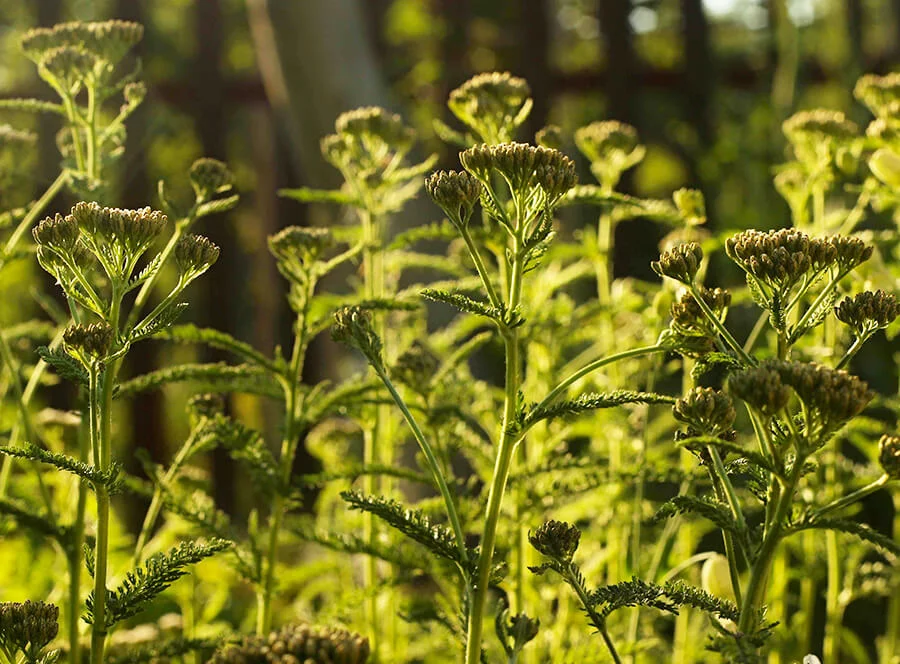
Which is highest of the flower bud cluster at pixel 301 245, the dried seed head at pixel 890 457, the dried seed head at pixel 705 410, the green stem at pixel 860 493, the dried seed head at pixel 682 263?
the flower bud cluster at pixel 301 245

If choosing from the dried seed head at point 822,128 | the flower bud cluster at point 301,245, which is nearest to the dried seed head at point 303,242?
the flower bud cluster at point 301,245

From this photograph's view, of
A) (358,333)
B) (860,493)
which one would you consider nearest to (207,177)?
(358,333)

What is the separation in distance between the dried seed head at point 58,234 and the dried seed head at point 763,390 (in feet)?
1.50

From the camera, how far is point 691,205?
108cm

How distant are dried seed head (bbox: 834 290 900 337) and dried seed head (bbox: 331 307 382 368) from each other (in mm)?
332

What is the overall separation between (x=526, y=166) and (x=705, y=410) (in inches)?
8.4

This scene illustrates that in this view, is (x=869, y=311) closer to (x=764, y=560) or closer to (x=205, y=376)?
(x=764, y=560)

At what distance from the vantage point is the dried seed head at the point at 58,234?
725mm

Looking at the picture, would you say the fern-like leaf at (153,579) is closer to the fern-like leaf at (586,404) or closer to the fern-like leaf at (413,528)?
the fern-like leaf at (413,528)

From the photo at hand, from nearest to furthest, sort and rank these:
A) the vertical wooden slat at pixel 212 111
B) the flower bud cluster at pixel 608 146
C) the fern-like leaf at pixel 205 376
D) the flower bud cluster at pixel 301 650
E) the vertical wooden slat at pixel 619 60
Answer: the flower bud cluster at pixel 301 650
the fern-like leaf at pixel 205 376
the flower bud cluster at pixel 608 146
the vertical wooden slat at pixel 212 111
the vertical wooden slat at pixel 619 60

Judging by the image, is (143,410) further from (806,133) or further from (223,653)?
(223,653)

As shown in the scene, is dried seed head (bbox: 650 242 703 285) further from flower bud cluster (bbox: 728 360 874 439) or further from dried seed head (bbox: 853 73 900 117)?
dried seed head (bbox: 853 73 900 117)

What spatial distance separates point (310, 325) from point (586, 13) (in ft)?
17.4

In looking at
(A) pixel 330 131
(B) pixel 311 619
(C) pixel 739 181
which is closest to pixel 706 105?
(C) pixel 739 181
